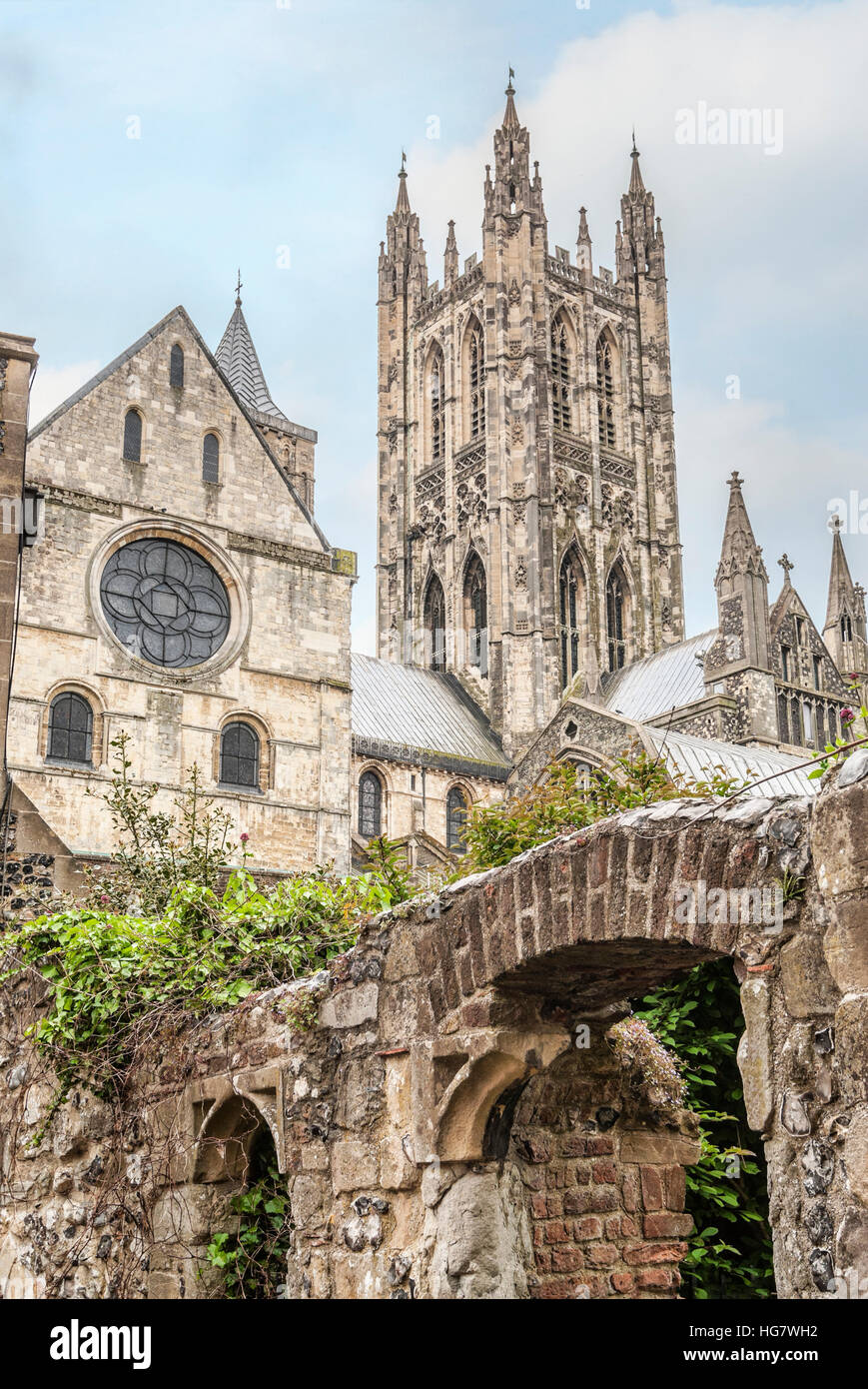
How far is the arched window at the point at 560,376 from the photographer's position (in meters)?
55.0

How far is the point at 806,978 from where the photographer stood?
3.98m

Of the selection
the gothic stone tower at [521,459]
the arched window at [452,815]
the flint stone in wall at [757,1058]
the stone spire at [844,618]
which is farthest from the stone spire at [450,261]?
the flint stone in wall at [757,1058]

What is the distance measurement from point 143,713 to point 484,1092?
16484 millimetres

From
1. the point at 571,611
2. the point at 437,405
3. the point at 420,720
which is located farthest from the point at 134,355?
the point at 437,405

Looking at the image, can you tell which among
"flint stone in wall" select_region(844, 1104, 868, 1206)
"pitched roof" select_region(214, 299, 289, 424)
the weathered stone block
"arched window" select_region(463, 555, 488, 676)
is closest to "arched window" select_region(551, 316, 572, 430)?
"arched window" select_region(463, 555, 488, 676)

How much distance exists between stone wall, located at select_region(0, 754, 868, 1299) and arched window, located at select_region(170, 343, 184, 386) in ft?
55.7

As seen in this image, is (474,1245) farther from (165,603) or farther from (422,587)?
(422,587)

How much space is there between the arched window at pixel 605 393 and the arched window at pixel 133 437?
36050 millimetres

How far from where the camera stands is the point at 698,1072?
7.88 meters

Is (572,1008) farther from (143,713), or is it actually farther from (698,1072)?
(143,713)

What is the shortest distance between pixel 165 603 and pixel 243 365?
21.8 metres

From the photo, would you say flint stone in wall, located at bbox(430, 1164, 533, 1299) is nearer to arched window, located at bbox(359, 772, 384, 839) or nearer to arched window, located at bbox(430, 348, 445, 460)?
arched window, located at bbox(359, 772, 384, 839)

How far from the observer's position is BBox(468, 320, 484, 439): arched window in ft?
179
